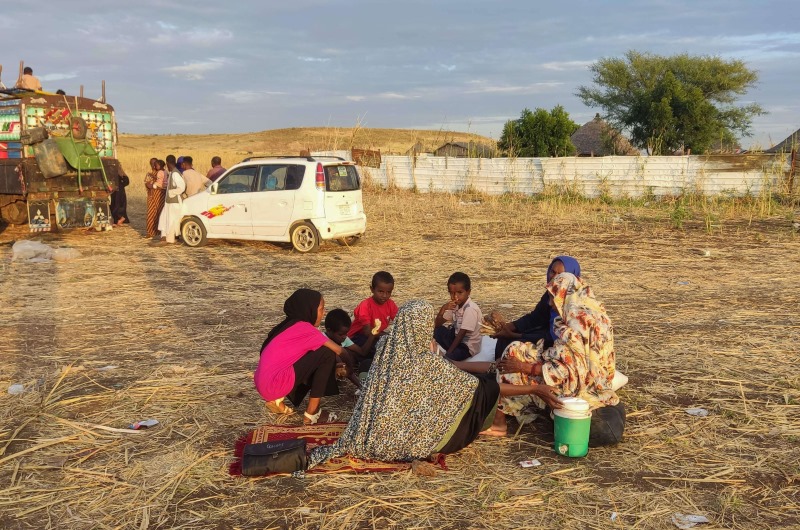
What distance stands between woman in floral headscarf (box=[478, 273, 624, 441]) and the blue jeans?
3.22 ft

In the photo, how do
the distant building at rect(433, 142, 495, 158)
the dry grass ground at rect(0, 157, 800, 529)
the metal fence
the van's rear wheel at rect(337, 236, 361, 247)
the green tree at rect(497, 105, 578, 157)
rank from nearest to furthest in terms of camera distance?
the dry grass ground at rect(0, 157, 800, 529), the van's rear wheel at rect(337, 236, 361, 247), the metal fence, the distant building at rect(433, 142, 495, 158), the green tree at rect(497, 105, 578, 157)

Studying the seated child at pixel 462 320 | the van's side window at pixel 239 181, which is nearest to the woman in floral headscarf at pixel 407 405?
the seated child at pixel 462 320

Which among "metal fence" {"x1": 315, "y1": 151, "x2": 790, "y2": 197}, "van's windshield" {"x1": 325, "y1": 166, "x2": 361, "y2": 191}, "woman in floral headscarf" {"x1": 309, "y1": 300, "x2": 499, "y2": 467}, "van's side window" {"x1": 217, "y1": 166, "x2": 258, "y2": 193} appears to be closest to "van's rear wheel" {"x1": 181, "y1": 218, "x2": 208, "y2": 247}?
"van's side window" {"x1": 217, "y1": 166, "x2": 258, "y2": 193}

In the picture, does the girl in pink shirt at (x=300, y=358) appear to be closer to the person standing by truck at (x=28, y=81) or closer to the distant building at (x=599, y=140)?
the person standing by truck at (x=28, y=81)

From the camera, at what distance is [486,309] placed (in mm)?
8531

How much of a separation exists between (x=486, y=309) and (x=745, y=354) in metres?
2.98

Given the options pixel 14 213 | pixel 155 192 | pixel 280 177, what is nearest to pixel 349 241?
pixel 280 177

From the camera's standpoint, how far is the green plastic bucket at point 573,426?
4.35 meters

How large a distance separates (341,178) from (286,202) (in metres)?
1.06

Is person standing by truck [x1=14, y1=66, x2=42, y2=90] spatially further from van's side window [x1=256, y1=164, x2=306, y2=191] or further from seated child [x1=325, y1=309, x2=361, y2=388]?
seated child [x1=325, y1=309, x2=361, y2=388]

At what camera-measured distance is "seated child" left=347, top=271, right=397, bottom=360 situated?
6055mm

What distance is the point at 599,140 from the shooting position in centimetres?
3844

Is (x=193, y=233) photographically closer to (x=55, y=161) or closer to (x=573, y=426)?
(x=55, y=161)

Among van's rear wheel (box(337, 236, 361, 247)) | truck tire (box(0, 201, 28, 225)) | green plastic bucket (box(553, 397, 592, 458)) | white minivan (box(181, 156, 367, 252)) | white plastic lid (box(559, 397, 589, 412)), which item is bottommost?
green plastic bucket (box(553, 397, 592, 458))
